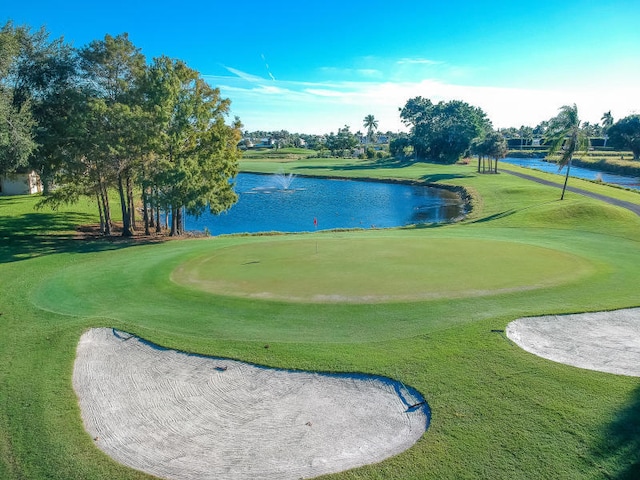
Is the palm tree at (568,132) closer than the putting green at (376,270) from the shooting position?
No

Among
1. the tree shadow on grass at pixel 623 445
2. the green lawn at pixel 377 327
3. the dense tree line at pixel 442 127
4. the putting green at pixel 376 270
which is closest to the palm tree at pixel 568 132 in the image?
the green lawn at pixel 377 327

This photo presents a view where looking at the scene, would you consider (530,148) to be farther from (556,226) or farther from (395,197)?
(556,226)

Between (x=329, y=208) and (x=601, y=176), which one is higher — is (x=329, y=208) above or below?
below

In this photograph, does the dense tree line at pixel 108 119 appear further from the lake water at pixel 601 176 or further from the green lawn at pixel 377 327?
the lake water at pixel 601 176

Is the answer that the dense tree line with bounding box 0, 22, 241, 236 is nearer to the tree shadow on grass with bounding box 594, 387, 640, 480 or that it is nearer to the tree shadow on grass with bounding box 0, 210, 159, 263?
the tree shadow on grass with bounding box 0, 210, 159, 263

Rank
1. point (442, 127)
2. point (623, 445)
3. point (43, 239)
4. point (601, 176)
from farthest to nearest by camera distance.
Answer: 1. point (442, 127)
2. point (601, 176)
3. point (43, 239)
4. point (623, 445)

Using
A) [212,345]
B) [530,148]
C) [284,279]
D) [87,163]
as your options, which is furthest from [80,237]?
[530,148]

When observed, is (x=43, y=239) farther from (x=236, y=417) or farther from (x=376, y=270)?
(x=236, y=417)

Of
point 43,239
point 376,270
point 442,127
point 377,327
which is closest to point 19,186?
point 43,239
